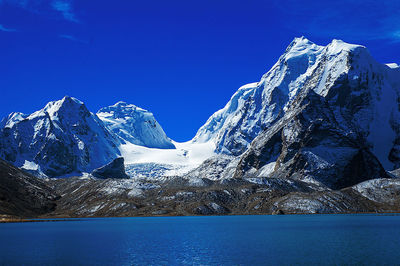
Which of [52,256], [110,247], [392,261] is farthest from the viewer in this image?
[110,247]

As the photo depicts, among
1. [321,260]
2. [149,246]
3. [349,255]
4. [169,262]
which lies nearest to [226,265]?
[169,262]

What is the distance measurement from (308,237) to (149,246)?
1370 inches

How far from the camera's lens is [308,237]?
3829 inches

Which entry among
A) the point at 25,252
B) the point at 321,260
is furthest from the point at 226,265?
the point at 25,252

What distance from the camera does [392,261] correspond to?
61.7 meters

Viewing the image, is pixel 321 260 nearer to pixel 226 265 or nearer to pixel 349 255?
pixel 349 255

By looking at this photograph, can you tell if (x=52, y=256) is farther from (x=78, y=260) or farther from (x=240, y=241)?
(x=240, y=241)

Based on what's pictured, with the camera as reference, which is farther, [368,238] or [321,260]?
[368,238]

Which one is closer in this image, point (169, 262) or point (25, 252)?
point (169, 262)

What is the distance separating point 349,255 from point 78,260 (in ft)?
137

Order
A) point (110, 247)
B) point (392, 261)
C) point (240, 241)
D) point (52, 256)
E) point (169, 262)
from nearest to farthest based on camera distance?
point (392, 261)
point (169, 262)
point (52, 256)
point (110, 247)
point (240, 241)

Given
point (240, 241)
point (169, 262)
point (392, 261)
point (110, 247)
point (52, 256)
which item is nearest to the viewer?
point (392, 261)

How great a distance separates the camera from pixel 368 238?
91.8m

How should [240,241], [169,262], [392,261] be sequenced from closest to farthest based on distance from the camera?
[392,261], [169,262], [240,241]
